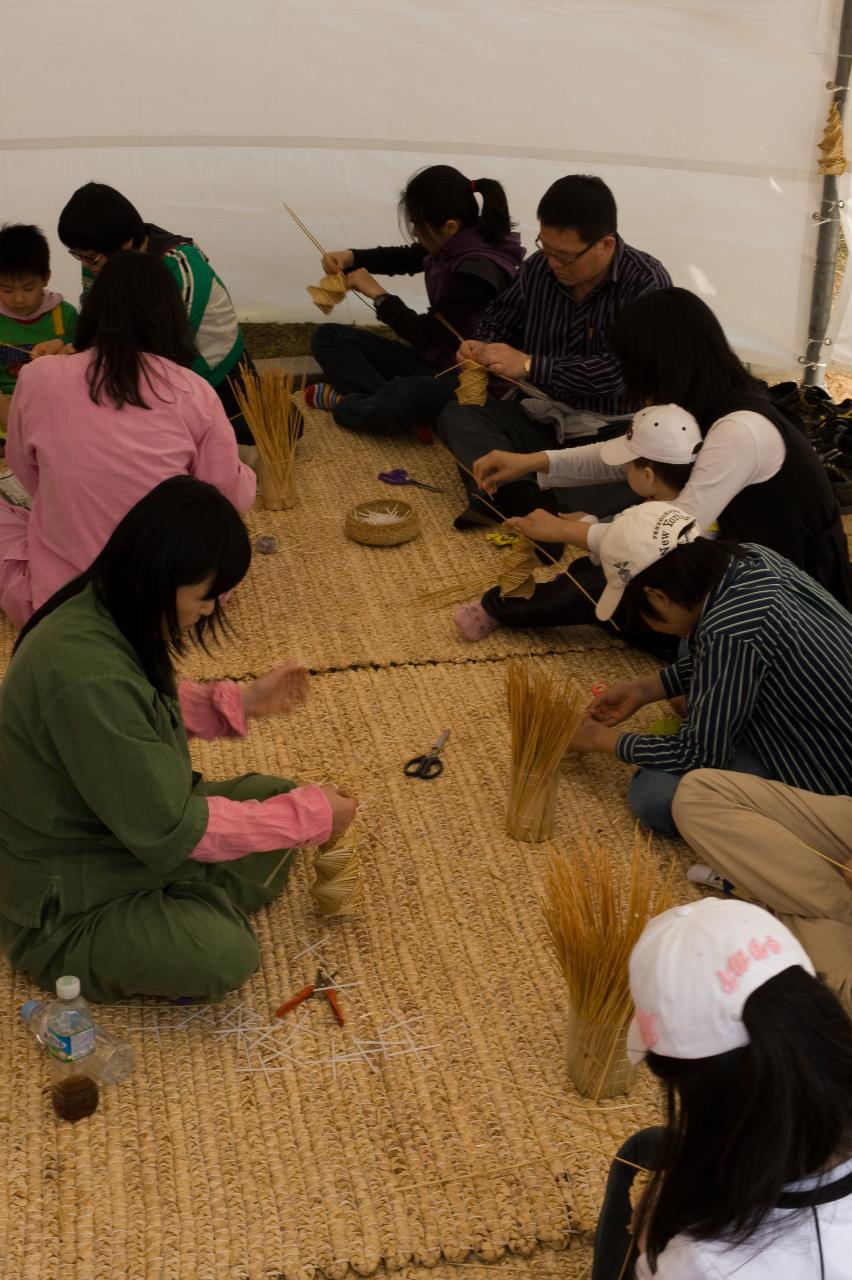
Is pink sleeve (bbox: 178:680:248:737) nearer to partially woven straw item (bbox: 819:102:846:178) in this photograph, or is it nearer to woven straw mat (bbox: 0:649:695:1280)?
woven straw mat (bbox: 0:649:695:1280)

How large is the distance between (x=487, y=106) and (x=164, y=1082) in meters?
3.74

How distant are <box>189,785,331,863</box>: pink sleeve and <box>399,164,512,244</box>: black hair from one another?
2337 mm

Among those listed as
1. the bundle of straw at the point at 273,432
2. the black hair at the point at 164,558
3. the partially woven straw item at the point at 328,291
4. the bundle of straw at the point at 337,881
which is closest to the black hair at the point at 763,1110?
the black hair at the point at 164,558

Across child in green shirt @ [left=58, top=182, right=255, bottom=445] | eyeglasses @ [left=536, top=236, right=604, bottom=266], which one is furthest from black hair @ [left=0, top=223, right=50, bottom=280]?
eyeglasses @ [left=536, top=236, right=604, bottom=266]

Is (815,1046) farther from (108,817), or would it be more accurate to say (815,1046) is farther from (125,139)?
(125,139)

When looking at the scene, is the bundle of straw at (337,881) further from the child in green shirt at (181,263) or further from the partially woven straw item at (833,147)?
the partially woven straw item at (833,147)

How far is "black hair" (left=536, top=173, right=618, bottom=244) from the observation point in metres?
3.52

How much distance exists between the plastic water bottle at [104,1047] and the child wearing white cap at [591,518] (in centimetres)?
148

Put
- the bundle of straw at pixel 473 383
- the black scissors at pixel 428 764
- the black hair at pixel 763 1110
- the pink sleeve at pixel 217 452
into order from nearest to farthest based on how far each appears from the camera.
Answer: the black hair at pixel 763 1110 → the black scissors at pixel 428 764 → the pink sleeve at pixel 217 452 → the bundle of straw at pixel 473 383

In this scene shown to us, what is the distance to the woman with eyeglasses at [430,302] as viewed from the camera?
13.4ft

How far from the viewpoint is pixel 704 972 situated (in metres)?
1.32

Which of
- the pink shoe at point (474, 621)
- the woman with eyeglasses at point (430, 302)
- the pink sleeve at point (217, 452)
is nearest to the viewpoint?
the pink sleeve at point (217, 452)

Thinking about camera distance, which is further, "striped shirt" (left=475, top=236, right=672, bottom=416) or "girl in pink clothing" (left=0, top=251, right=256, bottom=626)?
"striped shirt" (left=475, top=236, right=672, bottom=416)

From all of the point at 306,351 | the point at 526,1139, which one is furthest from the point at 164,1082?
the point at 306,351
